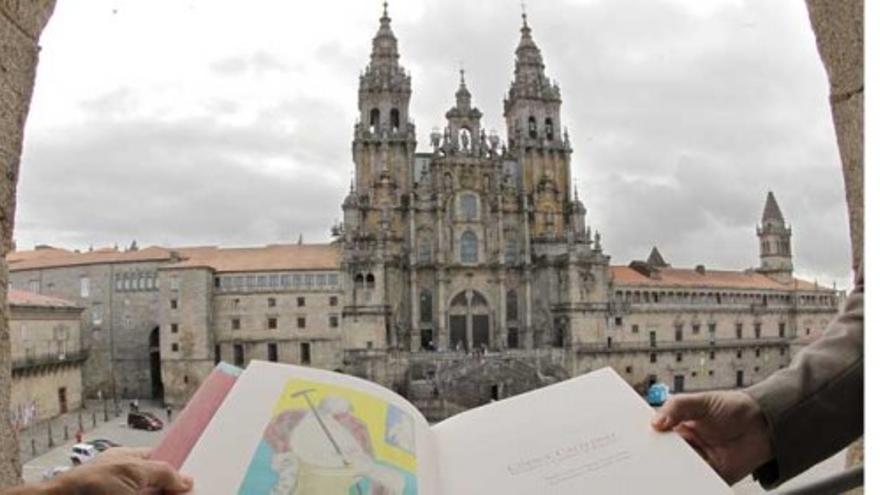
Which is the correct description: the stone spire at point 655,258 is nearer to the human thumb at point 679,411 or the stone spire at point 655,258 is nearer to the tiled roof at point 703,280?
the tiled roof at point 703,280

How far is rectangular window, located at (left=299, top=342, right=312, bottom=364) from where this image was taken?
2419cm

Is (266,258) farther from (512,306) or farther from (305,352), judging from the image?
(512,306)

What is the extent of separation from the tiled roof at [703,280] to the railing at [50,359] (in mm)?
17846

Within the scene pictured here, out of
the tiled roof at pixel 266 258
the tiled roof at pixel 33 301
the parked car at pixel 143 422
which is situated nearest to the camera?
the parked car at pixel 143 422

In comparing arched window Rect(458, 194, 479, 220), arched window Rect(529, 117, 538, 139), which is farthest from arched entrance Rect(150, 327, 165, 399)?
arched window Rect(529, 117, 538, 139)

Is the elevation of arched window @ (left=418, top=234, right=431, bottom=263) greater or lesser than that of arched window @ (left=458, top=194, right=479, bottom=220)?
lesser

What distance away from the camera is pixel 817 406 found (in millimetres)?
1029

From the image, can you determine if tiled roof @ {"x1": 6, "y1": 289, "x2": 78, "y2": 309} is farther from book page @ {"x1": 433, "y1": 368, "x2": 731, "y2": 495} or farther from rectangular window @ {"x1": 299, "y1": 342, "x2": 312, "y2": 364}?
book page @ {"x1": 433, "y1": 368, "x2": 731, "y2": 495}

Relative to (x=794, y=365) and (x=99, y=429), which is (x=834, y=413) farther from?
(x=99, y=429)

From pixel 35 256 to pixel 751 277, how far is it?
91.2 feet

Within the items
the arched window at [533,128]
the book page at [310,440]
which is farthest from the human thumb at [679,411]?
the arched window at [533,128]

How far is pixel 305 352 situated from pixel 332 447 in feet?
78.4

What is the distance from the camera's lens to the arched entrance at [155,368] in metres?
25.0

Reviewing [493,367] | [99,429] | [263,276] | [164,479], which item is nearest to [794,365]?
[164,479]
